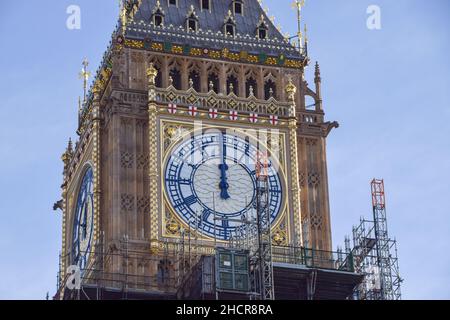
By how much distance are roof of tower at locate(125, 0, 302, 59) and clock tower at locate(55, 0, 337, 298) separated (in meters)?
0.06

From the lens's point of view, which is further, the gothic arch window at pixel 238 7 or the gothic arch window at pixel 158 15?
the gothic arch window at pixel 238 7

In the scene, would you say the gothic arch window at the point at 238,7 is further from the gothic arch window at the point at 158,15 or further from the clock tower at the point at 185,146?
the gothic arch window at the point at 158,15

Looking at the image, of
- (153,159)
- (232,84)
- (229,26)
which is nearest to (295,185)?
(232,84)

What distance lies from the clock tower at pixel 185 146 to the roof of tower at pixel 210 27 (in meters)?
0.06

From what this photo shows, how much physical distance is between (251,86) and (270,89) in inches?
32.5

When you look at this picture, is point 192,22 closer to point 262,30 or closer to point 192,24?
point 192,24

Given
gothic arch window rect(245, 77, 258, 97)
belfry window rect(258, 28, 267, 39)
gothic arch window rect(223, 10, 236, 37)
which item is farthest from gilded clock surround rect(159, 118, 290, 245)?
gothic arch window rect(223, 10, 236, 37)

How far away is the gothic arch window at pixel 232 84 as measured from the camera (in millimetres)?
91875

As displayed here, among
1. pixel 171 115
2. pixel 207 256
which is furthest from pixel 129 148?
pixel 207 256

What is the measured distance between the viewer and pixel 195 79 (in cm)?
9206

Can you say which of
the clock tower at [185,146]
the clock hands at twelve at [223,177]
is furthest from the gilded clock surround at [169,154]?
the clock hands at twelve at [223,177]

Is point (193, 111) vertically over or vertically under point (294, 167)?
over

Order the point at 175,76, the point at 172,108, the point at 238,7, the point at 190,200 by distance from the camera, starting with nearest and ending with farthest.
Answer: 1. the point at 190,200
2. the point at 172,108
3. the point at 175,76
4. the point at 238,7

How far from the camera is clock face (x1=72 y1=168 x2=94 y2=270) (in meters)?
89.9
